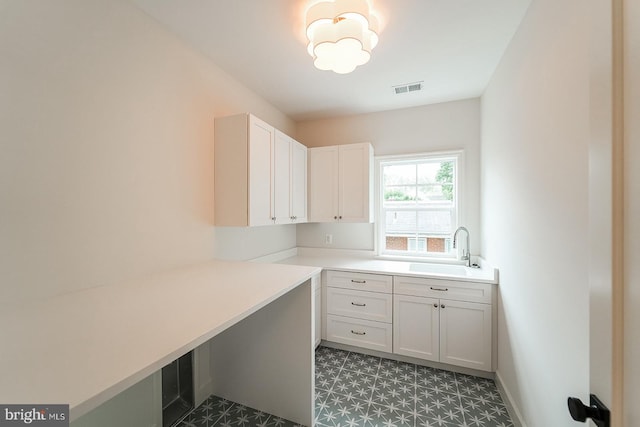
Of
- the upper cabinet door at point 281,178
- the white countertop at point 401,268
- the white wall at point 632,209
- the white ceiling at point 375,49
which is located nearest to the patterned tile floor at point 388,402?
the white countertop at point 401,268

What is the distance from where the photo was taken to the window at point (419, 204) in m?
2.81

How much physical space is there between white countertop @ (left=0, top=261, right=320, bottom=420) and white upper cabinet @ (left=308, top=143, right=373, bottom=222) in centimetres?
153

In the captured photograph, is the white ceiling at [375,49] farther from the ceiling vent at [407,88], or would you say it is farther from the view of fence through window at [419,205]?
the view of fence through window at [419,205]

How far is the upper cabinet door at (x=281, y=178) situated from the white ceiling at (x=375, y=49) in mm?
545

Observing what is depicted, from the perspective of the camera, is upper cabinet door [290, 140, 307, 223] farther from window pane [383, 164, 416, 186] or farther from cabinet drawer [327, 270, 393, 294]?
window pane [383, 164, 416, 186]

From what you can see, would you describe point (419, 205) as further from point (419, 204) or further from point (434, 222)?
point (434, 222)

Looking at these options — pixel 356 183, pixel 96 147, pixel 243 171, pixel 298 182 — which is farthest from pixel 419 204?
pixel 96 147

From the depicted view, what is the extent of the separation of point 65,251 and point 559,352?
234cm

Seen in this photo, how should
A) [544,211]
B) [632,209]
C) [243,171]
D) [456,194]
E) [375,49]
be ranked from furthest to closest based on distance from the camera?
[456,194] < [243,171] < [375,49] < [544,211] < [632,209]

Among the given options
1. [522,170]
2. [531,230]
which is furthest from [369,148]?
[531,230]

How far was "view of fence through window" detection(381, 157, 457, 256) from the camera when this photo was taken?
111 inches

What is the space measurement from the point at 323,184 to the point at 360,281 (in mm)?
1169

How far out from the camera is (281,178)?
2.43 m

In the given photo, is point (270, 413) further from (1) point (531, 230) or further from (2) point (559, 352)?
(1) point (531, 230)
